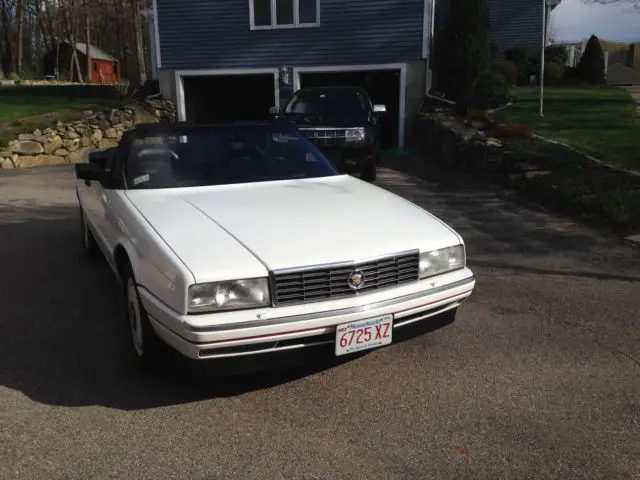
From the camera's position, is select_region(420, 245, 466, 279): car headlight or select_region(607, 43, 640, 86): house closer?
select_region(420, 245, 466, 279): car headlight

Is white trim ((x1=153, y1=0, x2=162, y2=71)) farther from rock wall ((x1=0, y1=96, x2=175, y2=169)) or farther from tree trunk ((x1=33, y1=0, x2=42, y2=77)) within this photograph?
tree trunk ((x1=33, y1=0, x2=42, y2=77))

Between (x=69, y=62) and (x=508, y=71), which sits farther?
(x=69, y=62)

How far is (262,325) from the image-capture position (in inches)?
117

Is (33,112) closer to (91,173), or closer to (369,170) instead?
(369,170)

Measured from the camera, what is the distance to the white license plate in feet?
10.2

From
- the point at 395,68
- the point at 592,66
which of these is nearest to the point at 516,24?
the point at 592,66

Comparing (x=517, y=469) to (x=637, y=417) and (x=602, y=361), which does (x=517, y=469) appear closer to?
(x=637, y=417)

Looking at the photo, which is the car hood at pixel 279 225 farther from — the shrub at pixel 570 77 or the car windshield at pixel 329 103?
the shrub at pixel 570 77

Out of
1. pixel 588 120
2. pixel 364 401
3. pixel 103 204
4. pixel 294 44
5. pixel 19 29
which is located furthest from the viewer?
pixel 19 29

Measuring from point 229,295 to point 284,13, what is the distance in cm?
1541

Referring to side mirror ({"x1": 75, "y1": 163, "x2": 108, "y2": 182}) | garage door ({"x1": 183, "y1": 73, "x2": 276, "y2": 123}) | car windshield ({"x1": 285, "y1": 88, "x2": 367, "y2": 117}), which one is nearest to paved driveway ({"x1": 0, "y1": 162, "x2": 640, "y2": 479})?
side mirror ({"x1": 75, "y1": 163, "x2": 108, "y2": 182})

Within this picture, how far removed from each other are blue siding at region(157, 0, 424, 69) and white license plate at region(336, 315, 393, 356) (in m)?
14.1

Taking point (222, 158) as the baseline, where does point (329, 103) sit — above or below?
above

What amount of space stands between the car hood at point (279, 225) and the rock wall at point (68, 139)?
427 inches
